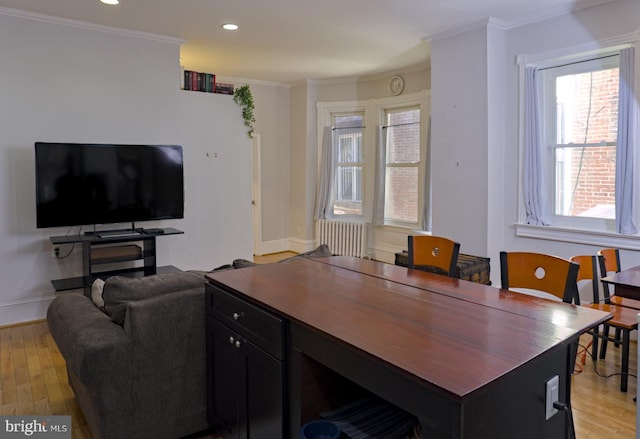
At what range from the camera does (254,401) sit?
184cm

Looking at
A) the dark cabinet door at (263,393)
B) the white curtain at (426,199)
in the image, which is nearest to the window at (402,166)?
the white curtain at (426,199)

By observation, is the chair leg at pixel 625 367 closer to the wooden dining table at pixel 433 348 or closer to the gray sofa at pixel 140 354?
the wooden dining table at pixel 433 348

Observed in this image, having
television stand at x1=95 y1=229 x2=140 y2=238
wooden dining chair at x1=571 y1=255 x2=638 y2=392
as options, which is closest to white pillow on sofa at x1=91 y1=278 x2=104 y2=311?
television stand at x1=95 y1=229 x2=140 y2=238

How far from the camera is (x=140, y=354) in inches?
82.3

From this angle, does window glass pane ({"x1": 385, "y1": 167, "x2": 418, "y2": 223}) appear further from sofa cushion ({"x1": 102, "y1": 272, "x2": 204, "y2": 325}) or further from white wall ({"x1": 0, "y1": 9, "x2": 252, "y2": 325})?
sofa cushion ({"x1": 102, "y1": 272, "x2": 204, "y2": 325})

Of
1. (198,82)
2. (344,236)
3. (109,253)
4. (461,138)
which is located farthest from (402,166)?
(109,253)

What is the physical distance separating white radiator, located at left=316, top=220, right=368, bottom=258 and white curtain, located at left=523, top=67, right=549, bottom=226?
2.83 metres

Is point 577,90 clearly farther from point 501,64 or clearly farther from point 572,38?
point 501,64

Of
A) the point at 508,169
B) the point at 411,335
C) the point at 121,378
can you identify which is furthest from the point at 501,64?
the point at 121,378

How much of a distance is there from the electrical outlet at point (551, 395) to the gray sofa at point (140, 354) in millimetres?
1561

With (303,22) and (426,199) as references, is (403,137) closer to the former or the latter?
(426,199)

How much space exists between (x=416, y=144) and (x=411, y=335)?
16.9 ft
